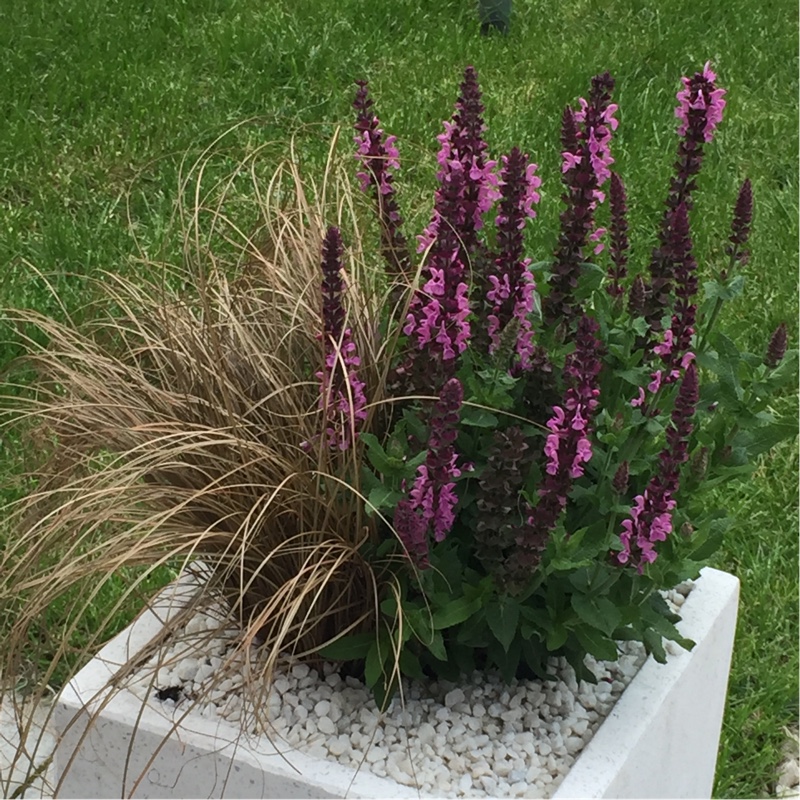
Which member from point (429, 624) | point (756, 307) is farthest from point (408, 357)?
point (756, 307)

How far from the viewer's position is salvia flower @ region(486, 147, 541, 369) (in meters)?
1.85

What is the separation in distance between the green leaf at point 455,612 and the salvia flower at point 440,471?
0.11 m

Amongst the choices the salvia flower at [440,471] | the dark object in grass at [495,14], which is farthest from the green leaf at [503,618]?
the dark object in grass at [495,14]

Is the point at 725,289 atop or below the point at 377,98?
atop

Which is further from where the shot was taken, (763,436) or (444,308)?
(763,436)

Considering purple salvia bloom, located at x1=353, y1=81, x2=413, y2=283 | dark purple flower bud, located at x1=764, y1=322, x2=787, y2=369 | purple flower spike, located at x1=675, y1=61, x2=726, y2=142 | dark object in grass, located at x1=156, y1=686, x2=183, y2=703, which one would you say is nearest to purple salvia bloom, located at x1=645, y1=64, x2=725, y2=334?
purple flower spike, located at x1=675, y1=61, x2=726, y2=142

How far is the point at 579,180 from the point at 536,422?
0.37 meters

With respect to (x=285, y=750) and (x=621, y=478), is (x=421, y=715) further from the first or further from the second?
(x=621, y=478)

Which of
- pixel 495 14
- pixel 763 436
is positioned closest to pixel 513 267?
pixel 763 436

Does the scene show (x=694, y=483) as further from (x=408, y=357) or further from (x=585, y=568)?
(x=408, y=357)

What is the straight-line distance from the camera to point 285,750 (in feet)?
6.23

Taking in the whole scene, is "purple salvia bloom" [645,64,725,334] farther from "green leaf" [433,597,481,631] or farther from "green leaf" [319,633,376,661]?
"green leaf" [319,633,376,661]

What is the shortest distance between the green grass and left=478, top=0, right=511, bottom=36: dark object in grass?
66 millimetres

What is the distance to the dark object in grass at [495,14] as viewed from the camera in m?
5.25
